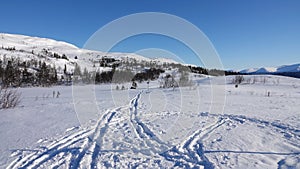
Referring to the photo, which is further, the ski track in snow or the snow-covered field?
the snow-covered field

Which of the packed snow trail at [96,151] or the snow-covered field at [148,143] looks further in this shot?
the snow-covered field at [148,143]

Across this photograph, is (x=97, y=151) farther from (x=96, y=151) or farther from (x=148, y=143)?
(x=148, y=143)

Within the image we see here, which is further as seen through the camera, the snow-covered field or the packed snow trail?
the snow-covered field

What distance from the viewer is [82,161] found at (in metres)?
3.90

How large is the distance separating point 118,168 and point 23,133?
3677 mm

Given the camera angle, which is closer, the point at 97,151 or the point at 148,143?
the point at 97,151

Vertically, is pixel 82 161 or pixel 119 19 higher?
pixel 119 19

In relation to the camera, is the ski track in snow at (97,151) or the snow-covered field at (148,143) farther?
the snow-covered field at (148,143)

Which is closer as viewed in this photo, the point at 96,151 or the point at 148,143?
the point at 96,151

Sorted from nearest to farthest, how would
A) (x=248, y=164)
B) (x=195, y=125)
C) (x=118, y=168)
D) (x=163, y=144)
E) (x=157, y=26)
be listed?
(x=118, y=168), (x=248, y=164), (x=163, y=144), (x=195, y=125), (x=157, y=26)

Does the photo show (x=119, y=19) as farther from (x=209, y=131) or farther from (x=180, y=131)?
(x=209, y=131)

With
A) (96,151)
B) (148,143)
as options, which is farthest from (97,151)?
(148,143)

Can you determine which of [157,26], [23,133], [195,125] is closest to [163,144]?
[195,125]

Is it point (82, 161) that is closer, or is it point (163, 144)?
point (82, 161)
